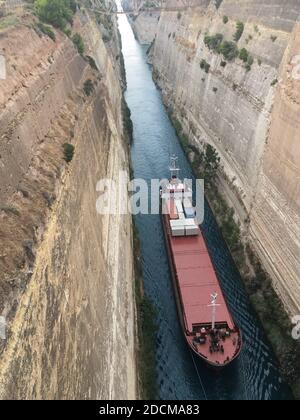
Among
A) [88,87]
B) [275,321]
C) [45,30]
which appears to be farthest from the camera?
[88,87]

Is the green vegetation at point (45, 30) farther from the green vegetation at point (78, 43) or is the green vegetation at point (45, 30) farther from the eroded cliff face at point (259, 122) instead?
the eroded cliff face at point (259, 122)

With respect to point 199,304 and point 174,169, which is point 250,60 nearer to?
point 174,169

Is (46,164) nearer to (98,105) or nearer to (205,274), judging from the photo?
(205,274)

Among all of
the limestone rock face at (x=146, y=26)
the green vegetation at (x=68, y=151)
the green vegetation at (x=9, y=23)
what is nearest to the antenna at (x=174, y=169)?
the green vegetation at (x=68, y=151)

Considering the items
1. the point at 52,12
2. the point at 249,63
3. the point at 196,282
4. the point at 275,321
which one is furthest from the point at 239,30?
the point at 275,321

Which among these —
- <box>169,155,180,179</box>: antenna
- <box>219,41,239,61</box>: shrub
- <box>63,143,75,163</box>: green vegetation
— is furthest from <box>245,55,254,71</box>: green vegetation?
<box>63,143,75,163</box>: green vegetation
